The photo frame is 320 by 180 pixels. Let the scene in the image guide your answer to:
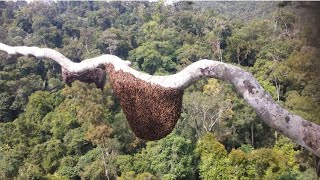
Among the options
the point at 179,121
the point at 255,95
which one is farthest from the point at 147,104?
the point at 179,121

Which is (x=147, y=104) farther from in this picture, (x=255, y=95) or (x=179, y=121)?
(x=179, y=121)

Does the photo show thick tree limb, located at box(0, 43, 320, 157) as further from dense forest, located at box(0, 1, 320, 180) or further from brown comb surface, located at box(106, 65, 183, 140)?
dense forest, located at box(0, 1, 320, 180)

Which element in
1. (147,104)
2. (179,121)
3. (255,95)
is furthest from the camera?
(179,121)

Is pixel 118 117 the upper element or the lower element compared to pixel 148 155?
upper

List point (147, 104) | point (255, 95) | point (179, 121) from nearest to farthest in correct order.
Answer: point (255, 95) → point (147, 104) → point (179, 121)

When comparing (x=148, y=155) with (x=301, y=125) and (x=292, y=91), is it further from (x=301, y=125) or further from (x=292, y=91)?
(x=301, y=125)

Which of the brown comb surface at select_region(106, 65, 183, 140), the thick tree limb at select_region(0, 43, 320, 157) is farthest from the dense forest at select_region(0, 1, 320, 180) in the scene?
the thick tree limb at select_region(0, 43, 320, 157)

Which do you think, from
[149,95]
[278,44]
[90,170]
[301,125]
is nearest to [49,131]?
[90,170]

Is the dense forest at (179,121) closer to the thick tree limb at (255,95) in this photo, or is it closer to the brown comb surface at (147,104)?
the brown comb surface at (147,104)
